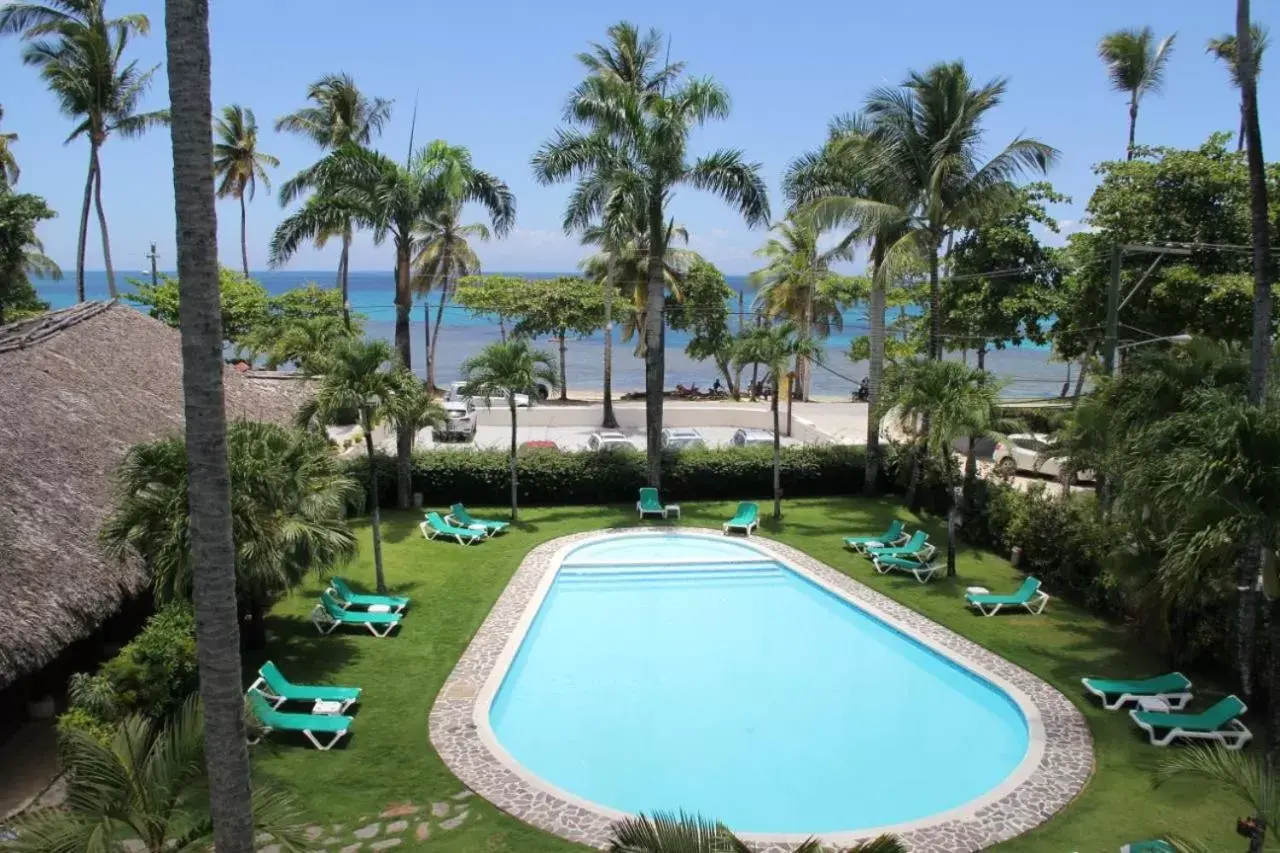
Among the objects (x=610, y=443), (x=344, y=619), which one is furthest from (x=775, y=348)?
(x=344, y=619)

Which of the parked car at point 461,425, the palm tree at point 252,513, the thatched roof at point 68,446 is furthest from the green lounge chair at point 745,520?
the parked car at point 461,425

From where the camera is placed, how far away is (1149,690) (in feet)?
41.1

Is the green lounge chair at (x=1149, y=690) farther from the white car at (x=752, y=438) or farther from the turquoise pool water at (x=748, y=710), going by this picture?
the white car at (x=752, y=438)

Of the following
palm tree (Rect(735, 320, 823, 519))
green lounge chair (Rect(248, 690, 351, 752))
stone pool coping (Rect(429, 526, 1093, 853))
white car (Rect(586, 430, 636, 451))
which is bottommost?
stone pool coping (Rect(429, 526, 1093, 853))

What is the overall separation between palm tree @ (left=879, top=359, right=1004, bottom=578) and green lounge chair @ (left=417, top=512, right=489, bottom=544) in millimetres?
9165

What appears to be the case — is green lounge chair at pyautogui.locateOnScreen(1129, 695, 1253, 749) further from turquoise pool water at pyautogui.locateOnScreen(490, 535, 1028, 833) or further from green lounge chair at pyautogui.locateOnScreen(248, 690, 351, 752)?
green lounge chair at pyautogui.locateOnScreen(248, 690, 351, 752)

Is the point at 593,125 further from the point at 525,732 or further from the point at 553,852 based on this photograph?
the point at 553,852

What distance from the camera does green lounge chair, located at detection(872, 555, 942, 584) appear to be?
718 inches

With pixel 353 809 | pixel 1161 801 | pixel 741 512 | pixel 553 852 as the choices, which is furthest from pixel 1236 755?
pixel 741 512

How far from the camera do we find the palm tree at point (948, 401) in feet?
54.1

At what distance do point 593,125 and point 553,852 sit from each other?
17.3 m

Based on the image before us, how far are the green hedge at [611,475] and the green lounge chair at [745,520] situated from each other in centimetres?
263

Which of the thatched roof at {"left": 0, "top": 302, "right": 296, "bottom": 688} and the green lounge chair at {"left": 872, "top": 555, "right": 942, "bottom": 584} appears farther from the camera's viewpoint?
the green lounge chair at {"left": 872, "top": 555, "right": 942, "bottom": 584}

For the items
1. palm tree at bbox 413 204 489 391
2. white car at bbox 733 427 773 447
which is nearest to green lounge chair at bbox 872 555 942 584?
white car at bbox 733 427 773 447
